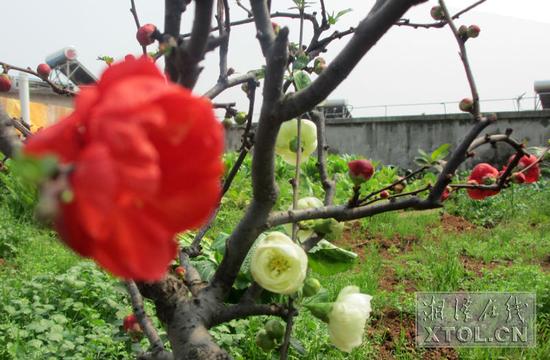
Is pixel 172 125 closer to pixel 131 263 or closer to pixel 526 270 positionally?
pixel 131 263

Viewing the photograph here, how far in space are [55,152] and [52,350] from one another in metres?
1.87

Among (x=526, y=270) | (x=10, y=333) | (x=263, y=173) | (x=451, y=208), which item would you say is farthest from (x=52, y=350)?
(x=451, y=208)

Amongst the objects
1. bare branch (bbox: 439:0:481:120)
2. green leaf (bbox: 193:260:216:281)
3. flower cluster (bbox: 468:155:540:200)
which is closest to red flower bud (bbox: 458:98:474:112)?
bare branch (bbox: 439:0:481:120)

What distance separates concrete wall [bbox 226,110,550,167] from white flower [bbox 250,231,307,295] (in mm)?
7175

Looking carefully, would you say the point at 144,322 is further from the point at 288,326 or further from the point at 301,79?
the point at 301,79

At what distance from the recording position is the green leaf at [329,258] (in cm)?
103

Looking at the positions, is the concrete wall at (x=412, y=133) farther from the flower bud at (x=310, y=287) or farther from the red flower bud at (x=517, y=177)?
the flower bud at (x=310, y=287)

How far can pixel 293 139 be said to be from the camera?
39.9 inches

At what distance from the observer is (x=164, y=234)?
0.88 ft

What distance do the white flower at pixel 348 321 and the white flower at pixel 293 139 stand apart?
0.99ft

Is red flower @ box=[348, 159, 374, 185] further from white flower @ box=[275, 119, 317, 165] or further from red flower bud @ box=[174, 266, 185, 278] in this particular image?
red flower bud @ box=[174, 266, 185, 278]

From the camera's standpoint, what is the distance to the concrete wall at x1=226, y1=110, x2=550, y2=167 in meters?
7.77

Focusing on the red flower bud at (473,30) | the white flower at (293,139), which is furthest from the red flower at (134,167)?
the red flower bud at (473,30)

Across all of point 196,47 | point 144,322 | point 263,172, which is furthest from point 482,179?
point 196,47
